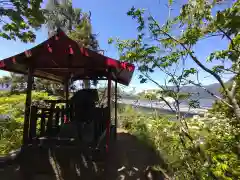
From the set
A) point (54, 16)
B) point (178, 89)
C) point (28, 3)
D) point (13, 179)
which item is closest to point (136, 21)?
point (178, 89)

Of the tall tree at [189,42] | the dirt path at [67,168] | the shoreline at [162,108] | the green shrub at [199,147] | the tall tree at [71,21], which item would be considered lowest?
the dirt path at [67,168]

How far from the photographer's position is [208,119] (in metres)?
5.87

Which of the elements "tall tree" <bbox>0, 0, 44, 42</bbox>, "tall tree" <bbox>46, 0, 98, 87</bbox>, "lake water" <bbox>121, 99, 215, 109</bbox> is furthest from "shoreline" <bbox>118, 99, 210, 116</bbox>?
→ "tall tree" <bbox>46, 0, 98, 87</bbox>

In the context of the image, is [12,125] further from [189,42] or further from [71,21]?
[71,21]

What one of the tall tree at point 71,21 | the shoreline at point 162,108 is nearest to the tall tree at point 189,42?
the shoreline at point 162,108

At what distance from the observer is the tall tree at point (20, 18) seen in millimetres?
3926

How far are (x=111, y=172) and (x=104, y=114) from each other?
193 cm

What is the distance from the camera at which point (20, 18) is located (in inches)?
155

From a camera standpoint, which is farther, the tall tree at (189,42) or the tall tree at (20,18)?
the tall tree at (20,18)

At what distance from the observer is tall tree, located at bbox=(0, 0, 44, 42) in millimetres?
3926

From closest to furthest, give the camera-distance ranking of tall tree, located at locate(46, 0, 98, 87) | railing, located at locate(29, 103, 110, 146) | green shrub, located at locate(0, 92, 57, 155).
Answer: railing, located at locate(29, 103, 110, 146)
green shrub, located at locate(0, 92, 57, 155)
tall tree, located at locate(46, 0, 98, 87)

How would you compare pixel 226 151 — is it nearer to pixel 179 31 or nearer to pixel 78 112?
pixel 179 31

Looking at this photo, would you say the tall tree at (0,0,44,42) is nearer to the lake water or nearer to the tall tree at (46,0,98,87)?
the lake water

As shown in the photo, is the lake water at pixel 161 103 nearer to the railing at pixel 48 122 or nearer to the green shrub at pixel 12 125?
the railing at pixel 48 122
